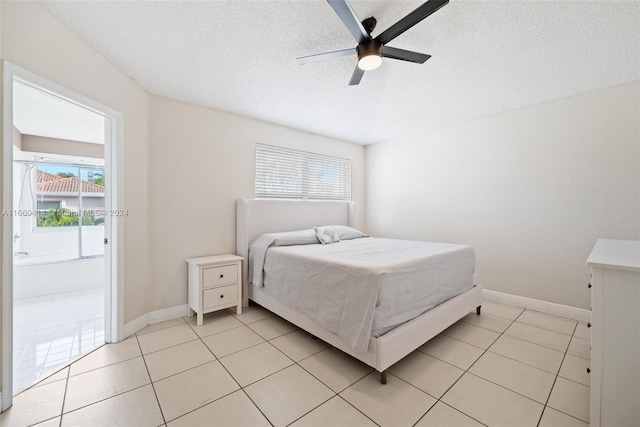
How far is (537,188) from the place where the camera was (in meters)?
3.06

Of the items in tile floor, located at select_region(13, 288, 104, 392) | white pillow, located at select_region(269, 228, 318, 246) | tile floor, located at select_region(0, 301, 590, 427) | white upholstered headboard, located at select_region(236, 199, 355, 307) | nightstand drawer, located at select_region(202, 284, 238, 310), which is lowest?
tile floor, located at select_region(0, 301, 590, 427)

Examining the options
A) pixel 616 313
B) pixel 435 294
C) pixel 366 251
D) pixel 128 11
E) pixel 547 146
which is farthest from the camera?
pixel 547 146

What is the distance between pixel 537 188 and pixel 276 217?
334cm

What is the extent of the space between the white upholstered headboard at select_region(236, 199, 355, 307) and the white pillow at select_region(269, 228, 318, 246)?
0.32 metres

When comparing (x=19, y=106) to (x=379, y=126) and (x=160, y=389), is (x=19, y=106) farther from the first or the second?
(x=379, y=126)

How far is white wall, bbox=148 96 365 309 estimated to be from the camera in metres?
2.82

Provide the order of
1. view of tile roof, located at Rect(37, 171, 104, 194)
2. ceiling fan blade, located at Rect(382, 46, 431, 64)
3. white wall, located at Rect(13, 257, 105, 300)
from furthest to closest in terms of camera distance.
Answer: view of tile roof, located at Rect(37, 171, 104, 194)
white wall, located at Rect(13, 257, 105, 300)
ceiling fan blade, located at Rect(382, 46, 431, 64)

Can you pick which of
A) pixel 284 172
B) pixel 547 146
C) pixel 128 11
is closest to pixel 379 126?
pixel 284 172

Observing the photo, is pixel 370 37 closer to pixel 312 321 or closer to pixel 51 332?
pixel 312 321

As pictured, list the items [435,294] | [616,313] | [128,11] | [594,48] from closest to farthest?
[616,313]
[128,11]
[594,48]
[435,294]

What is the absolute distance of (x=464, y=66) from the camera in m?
2.29

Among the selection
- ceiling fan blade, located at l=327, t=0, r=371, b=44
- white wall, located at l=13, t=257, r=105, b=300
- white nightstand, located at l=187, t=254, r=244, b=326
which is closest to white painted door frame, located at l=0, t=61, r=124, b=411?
white nightstand, located at l=187, t=254, r=244, b=326

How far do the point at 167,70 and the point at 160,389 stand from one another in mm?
2653

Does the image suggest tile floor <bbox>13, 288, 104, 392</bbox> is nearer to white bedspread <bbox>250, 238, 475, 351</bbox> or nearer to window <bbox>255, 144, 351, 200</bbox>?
white bedspread <bbox>250, 238, 475, 351</bbox>
